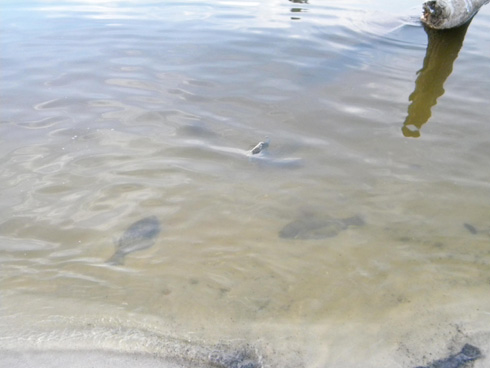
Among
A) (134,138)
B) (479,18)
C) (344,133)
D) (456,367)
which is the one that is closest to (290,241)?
(456,367)

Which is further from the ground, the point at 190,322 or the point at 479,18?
the point at 479,18

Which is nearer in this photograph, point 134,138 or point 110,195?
point 110,195

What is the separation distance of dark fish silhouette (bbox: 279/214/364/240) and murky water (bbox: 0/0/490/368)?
0.01 m

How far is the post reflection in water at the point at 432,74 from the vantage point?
Result: 5198 millimetres

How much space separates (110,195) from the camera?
4.07 metres

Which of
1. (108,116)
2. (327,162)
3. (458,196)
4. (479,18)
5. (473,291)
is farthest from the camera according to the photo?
(479,18)

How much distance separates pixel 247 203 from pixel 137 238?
94 centimetres

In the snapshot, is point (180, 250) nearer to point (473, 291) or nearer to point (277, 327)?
point (277, 327)

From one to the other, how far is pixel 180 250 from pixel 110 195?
3.19ft

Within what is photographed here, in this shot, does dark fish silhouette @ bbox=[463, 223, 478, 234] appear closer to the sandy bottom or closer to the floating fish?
the floating fish

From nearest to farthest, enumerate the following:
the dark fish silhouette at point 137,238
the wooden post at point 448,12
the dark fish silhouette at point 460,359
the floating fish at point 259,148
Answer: the dark fish silhouette at point 460,359 < the dark fish silhouette at point 137,238 < the floating fish at point 259,148 < the wooden post at point 448,12

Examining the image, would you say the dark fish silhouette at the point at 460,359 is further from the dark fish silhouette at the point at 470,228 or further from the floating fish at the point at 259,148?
the floating fish at the point at 259,148

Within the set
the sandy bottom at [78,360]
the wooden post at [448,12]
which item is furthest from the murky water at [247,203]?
the wooden post at [448,12]

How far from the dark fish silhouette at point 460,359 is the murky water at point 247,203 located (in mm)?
44
